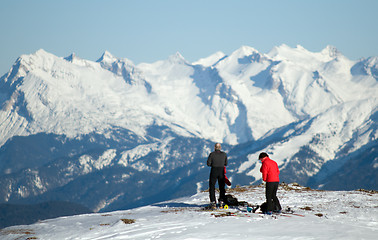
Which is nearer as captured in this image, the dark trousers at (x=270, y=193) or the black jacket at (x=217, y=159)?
the dark trousers at (x=270, y=193)

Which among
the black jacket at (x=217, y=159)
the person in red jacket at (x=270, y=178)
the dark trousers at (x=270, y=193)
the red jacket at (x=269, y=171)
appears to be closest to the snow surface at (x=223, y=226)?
the dark trousers at (x=270, y=193)

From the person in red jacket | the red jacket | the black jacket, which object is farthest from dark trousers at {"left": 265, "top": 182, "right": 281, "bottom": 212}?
the black jacket

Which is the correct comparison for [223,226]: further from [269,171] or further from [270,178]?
[269,171]

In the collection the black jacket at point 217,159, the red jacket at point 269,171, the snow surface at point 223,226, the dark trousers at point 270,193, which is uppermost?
the black jacket at point 217,159

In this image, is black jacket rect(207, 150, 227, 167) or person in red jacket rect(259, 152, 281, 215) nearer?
person in red jacket rect(259, 152, 281, 215)

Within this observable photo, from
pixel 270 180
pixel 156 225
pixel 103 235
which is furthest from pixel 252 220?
pixel 103 235

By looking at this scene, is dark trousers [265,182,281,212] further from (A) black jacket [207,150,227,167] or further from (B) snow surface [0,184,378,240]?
(A) black jacket [207,150,227,167]

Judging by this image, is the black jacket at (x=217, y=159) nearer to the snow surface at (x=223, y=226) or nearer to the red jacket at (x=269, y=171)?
the snow surface at (x=223, y=226)

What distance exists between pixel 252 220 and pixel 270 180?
11.2 feet

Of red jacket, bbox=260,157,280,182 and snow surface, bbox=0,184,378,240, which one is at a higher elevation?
red jacket, bbox=260,157,280,182

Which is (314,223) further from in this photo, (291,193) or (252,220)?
(291,193)

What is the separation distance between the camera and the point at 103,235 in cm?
2930

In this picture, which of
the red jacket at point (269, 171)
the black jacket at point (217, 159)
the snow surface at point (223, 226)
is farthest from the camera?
the black jacket at point (217, 159)

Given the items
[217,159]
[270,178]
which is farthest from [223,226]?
[217,159]
